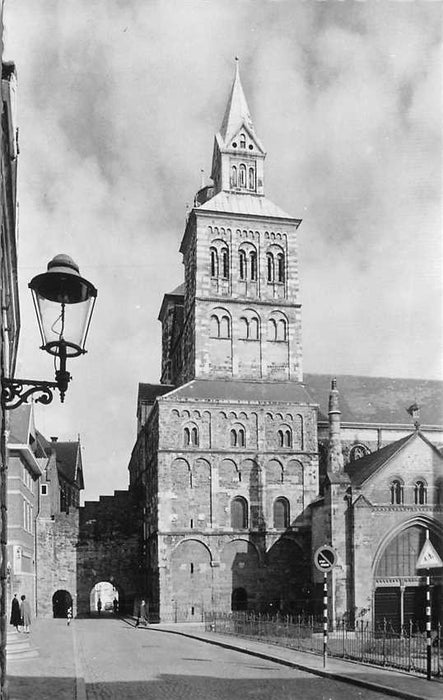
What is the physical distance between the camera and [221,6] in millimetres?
10750

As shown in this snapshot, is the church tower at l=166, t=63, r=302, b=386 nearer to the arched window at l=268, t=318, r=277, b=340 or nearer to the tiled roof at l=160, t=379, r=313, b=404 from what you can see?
the arched window at l=268, t=318, r=277, b=340

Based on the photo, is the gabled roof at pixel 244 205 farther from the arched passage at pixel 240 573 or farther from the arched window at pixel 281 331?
the arched passage at pixel 240 573

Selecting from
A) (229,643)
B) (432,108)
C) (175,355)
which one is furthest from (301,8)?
(175,355)

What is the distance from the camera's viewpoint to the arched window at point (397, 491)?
41094 millimetres

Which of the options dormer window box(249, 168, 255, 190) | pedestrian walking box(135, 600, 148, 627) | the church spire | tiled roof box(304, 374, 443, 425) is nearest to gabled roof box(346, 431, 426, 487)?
tiled roof box(304, 374, 443, 425)

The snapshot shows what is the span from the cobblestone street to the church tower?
81.1 ft

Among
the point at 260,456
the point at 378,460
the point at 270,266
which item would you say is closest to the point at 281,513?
the point at 260,456

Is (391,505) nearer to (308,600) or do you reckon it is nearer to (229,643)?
(308,600)

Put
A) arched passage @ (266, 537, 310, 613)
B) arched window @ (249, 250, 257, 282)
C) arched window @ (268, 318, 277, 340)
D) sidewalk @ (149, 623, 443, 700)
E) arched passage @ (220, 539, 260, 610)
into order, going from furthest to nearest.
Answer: arched window @ (249, 250, 257, 282), arched window @ (268, 318, 277, 340), arched passage @ (266, 537, 310, 613), arched passage @ (220, 539, 260, 610), sidewalk @ (149, 623, 443, 700)

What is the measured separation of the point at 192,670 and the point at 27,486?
2719 centimetres

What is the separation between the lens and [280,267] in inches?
2082

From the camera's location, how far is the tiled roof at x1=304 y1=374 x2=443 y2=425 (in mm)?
55094

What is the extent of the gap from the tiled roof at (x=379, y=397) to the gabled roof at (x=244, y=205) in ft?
41.7

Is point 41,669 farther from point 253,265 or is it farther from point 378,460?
point 253,265
